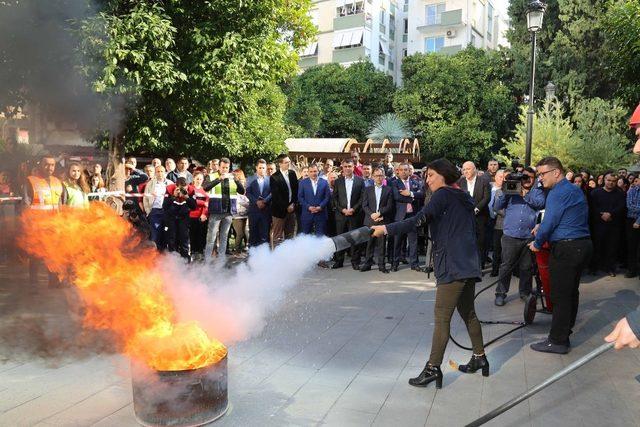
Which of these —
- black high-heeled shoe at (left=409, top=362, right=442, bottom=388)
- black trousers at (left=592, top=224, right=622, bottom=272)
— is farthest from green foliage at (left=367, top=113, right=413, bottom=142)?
black high-heeled shoe at (left=409, top=362, right=442, bottom=388)

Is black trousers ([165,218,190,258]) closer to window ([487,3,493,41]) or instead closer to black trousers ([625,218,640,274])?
black trousers ([625,218,640,274])

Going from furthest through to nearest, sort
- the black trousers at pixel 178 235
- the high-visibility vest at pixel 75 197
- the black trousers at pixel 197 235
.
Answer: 1. the black trousers at pixel 197 235
2. the black trousers at pixel 178 235
3. the high-visibility vest at pixel 75 197

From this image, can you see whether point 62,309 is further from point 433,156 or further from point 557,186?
point 433,156

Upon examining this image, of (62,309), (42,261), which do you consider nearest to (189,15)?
(42,261)

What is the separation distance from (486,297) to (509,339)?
218cm

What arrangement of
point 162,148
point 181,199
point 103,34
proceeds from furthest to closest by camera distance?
point 162,148 < point 181,199 < point 103,34

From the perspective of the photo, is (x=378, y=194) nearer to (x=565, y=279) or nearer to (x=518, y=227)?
(x=518, y=227)

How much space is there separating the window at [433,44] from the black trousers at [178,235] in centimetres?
4588

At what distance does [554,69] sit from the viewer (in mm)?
33281

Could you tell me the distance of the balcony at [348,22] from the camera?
1951 inches

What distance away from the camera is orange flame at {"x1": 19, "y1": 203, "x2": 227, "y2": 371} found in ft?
12.2

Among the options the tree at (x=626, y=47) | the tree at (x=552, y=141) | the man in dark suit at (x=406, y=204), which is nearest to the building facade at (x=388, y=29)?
the tree at (x=552, y=141)

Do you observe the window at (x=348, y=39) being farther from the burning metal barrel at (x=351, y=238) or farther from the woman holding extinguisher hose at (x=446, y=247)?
the burning metal barrel at (x=351, y=238)

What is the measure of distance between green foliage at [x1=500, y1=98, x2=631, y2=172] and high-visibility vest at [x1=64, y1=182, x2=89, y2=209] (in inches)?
1010
